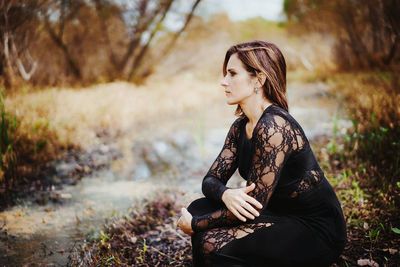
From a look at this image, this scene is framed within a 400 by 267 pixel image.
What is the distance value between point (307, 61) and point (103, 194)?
54.5 ft

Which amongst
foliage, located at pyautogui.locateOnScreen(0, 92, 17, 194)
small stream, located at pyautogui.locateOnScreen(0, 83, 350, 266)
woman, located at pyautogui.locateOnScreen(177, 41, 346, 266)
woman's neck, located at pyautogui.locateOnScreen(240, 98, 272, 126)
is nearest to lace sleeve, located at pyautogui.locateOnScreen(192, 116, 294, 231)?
→ woman, located at pyautogui.locateOnScreen(177, 41, 346, 266)

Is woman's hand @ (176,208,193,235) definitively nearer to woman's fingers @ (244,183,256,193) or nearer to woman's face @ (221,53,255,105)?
woman's fingers @ (244,183,256,193)

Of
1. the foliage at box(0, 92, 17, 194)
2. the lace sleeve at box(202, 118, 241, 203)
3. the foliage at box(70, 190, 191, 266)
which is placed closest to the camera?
the lace sleeve at box(202, 118, 241, 203)

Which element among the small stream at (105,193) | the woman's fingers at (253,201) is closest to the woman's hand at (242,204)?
the woman's fingers at (253,201)

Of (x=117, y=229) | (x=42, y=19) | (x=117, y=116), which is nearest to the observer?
(x=117, y=229)

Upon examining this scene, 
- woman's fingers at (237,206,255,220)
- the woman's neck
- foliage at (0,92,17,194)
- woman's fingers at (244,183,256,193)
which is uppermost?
the woman's neck

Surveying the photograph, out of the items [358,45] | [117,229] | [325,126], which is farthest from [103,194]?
[358,45]

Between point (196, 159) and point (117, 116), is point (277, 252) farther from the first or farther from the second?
point (117, 116)

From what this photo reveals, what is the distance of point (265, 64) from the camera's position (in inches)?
84.5

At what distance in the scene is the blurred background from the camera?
3.09 metres

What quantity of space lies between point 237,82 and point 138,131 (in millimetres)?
5341

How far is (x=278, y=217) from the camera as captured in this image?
2082 mm

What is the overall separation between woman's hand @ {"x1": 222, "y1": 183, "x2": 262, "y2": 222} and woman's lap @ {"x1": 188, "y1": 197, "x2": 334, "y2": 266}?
11 cm

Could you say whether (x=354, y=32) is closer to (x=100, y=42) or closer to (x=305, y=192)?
(x=100, y=42)
